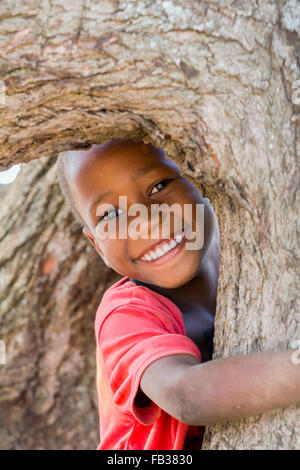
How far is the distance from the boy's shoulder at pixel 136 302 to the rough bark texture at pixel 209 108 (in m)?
0.28

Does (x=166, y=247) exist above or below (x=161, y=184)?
below

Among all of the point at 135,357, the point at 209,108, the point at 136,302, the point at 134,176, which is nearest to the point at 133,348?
the point at 135,357

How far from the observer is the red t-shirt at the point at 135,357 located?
61.7 inches

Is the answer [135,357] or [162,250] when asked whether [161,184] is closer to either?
[162,250]

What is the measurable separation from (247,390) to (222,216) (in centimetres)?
54

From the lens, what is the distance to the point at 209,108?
1.40 meters

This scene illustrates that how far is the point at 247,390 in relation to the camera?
1312mm

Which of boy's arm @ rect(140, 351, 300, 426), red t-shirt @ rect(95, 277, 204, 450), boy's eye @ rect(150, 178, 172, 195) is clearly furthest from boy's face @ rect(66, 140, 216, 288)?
boy's arm @ rect(140, 351, 300, 426)

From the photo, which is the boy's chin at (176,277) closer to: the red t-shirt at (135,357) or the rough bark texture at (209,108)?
the red t-shirt at (135,357)

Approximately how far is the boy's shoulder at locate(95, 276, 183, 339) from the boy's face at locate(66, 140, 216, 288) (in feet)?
0.21

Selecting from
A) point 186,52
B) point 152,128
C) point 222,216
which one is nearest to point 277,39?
point 186,52

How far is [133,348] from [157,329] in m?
0.12

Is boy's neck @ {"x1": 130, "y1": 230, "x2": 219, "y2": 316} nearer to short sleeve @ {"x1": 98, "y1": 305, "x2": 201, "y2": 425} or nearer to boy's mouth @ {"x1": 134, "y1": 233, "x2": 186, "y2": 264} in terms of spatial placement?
boy's mouth @ {"x1": 134, "y1": 233, "x2": 186, "y2": 264}

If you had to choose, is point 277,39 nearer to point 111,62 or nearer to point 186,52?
point 186,52
